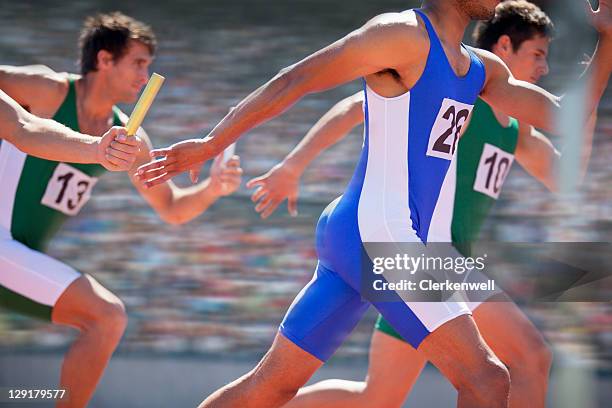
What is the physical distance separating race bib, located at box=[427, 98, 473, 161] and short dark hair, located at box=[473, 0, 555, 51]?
1.48 meters

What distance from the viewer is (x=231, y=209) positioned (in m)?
6.82

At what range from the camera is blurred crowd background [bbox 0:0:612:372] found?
6.33m

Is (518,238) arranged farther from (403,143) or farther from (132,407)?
(403,143)

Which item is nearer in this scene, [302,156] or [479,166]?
[302,156]

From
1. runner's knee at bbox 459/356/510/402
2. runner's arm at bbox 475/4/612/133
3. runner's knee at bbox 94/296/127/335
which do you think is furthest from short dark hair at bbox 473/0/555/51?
runner's knee at bbox 459/356/510/402

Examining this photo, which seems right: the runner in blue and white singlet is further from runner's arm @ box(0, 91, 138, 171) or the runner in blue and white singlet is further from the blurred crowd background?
the blurred crowd background

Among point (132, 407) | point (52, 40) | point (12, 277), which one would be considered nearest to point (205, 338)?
point (132, 407)

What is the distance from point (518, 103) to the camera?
401cm

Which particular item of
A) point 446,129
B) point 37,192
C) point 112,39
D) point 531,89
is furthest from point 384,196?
point 112,39

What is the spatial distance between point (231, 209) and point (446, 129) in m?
3.26

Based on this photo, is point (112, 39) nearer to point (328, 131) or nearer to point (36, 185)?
point (36, 185)

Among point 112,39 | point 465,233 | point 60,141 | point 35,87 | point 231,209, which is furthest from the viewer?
point 231,209

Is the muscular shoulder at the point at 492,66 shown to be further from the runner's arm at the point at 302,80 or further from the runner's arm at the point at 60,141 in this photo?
the runner's arm at the point at 60,141

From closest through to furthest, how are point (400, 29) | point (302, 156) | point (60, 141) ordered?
point (400, 29)
point (60, 141)
point (302, 156)
